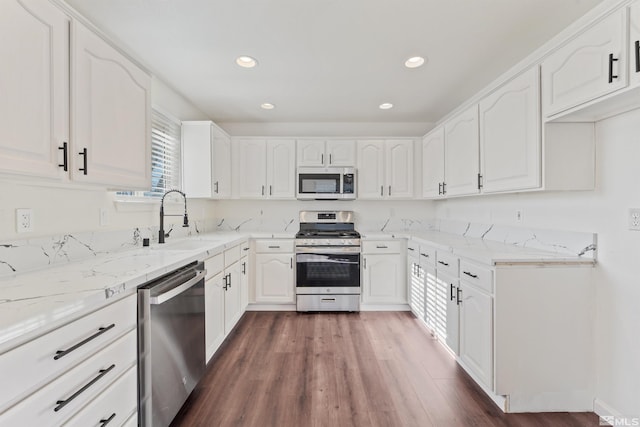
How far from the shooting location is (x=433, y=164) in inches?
132

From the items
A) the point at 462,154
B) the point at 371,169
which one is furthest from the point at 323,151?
the point at 462,154

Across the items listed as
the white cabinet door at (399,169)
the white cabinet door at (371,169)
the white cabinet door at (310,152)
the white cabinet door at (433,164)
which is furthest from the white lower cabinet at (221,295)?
the white cabinet door at (433,164)

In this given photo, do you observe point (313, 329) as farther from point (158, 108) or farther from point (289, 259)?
point (158, 108)

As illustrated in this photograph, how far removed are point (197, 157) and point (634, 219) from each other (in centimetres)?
339

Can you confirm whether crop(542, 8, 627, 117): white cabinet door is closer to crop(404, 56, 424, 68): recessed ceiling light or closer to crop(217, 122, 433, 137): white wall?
crop(404, 56, 424, 68): recessed ceiling light

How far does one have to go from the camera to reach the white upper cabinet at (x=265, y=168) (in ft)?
11.9

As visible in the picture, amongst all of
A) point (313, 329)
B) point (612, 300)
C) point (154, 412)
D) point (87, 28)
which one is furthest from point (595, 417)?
point (87, 28)

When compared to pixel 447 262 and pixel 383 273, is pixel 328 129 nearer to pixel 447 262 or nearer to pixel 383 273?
pixel 383 273

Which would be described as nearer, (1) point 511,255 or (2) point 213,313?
(1) point 511,255

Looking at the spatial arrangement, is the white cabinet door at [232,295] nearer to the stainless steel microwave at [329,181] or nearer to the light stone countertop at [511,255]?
the stainless steel microwave at [329,181]

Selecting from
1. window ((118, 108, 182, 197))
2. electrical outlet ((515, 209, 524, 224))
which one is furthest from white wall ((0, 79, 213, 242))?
electrical outlet ((515, 209, 524, 224))

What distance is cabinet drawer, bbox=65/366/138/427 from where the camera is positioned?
1006 mm

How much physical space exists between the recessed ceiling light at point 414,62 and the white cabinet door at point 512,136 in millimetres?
600

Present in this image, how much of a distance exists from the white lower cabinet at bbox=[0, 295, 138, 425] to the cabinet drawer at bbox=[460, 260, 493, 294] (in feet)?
6.45
